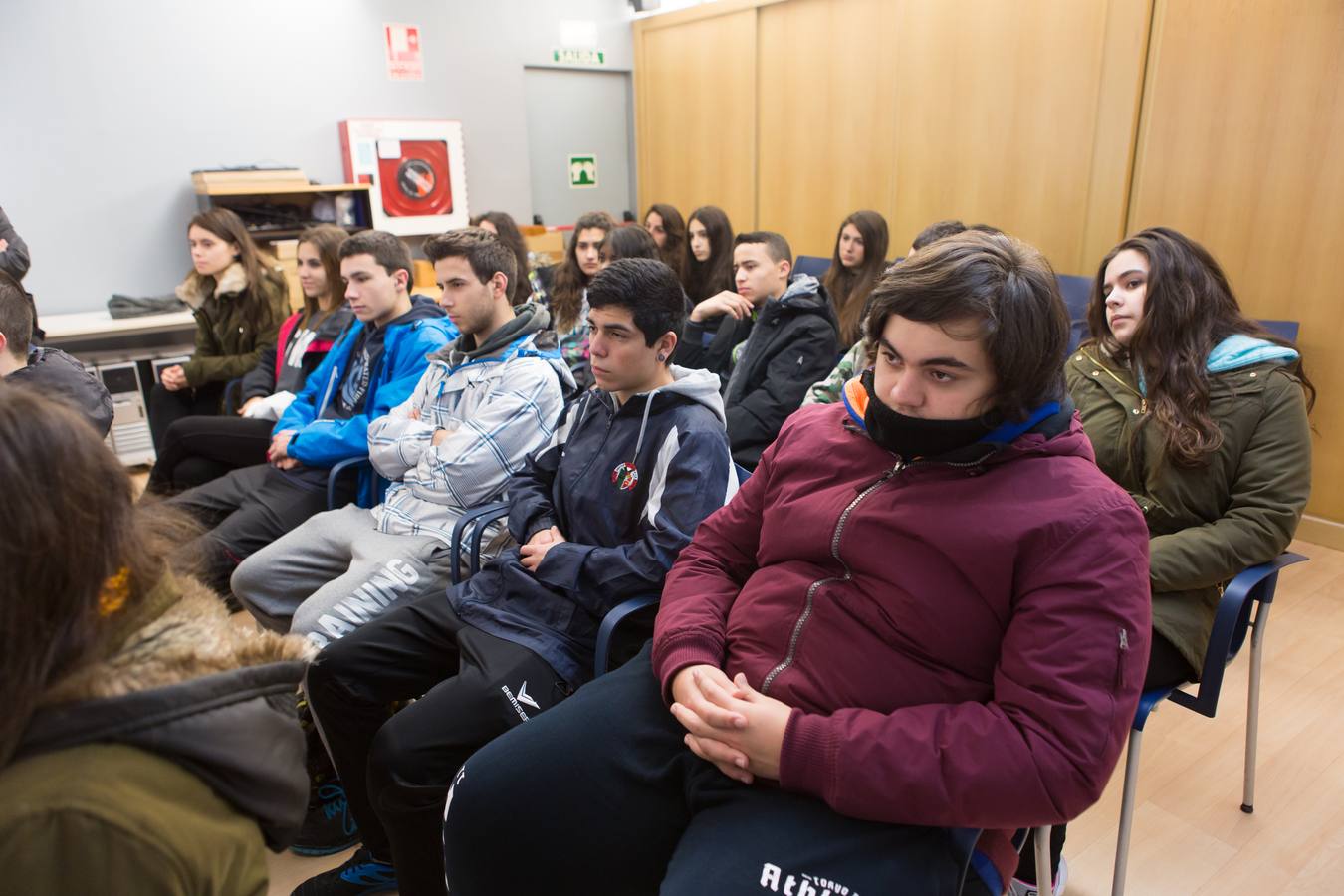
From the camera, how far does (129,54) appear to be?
4.80 m

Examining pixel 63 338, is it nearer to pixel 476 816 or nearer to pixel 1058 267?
pixel 476 816

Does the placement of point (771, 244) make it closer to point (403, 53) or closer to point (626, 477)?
point (626, 477)

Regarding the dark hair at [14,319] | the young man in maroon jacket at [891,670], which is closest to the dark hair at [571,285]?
the dark hair at [14,319]

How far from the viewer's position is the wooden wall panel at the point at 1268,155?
127 inches

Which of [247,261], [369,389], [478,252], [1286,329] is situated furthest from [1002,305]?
[247,261]

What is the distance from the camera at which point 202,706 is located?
78 centimetres

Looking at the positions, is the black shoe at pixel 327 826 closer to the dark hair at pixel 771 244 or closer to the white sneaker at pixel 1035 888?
the white sneaker at pixel 1035 888

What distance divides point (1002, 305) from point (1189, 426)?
927 mm

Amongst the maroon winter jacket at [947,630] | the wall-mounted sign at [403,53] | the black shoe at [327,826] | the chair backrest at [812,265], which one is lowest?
the black shoe at [327,826]

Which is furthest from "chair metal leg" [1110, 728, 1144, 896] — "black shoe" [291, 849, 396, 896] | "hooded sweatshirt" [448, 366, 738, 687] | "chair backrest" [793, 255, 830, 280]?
"chair backrest" [793, 255, 830, 280]

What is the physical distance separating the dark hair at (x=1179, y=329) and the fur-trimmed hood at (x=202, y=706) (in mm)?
1711

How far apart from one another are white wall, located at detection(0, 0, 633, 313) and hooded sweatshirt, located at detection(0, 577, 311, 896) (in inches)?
198

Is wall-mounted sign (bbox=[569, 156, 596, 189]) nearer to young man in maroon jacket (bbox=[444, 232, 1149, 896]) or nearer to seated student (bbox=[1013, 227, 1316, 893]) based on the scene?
seated student (bbox=[1013, 227, 1316, 893])

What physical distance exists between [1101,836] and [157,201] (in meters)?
5.53
